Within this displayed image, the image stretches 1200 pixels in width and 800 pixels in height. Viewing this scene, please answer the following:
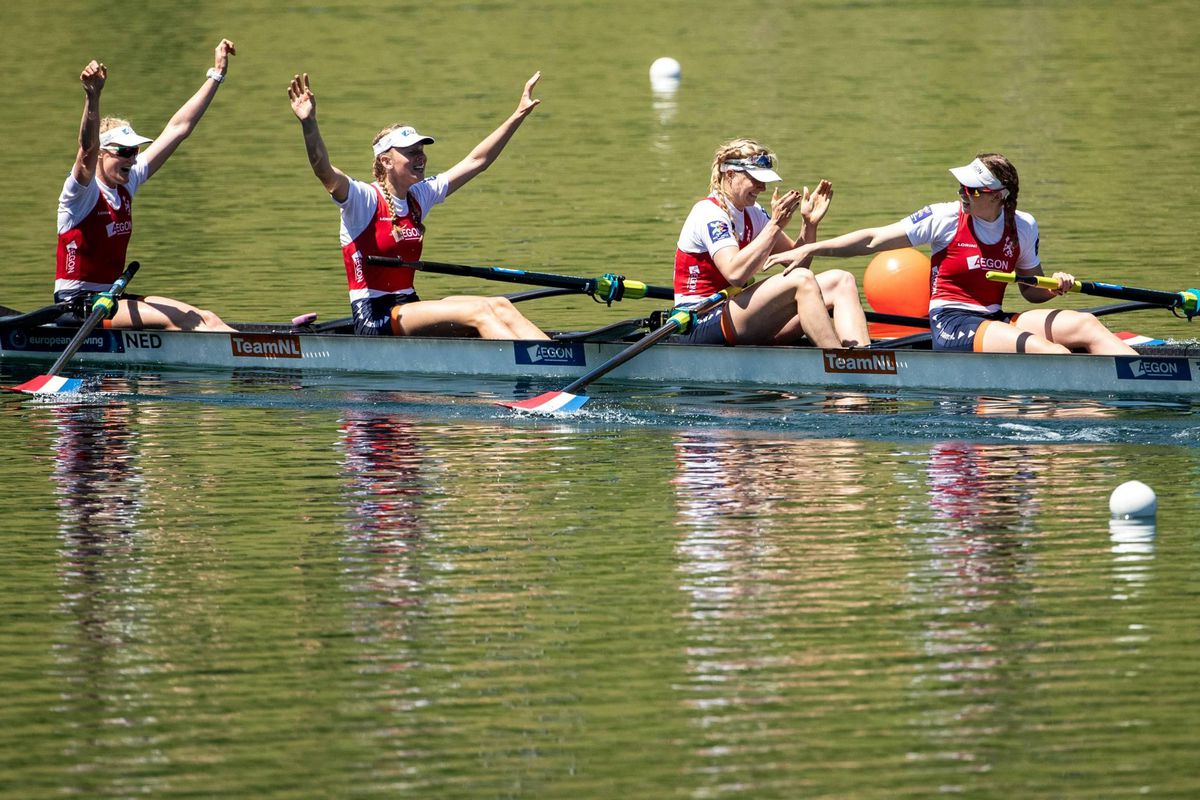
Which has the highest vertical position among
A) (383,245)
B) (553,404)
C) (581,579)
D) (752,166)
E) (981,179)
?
(752,166)

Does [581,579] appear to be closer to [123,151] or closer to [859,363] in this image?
[859,363]

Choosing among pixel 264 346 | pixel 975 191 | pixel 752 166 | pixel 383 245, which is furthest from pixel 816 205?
pixel 264 346

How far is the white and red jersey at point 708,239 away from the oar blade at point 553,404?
0.98 m

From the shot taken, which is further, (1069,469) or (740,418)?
(740,418)

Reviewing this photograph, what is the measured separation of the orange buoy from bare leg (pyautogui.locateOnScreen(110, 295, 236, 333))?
15.6 ft

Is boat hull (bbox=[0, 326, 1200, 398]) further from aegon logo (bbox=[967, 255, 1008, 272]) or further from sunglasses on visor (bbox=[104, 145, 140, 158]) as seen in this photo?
sunglasses on visor (bbox=[104, 145, 140, 158])

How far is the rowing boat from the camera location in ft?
43.4

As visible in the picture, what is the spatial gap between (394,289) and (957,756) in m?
8.15

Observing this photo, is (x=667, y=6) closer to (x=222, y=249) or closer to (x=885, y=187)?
(x=885, y=187)

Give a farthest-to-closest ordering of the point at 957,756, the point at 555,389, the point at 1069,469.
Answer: the point at 555,389 → the point at 1069,469 → the point at 957,756

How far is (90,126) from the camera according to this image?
1434 cm

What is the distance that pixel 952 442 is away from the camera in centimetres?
1250

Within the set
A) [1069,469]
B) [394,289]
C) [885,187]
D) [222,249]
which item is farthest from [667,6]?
[1069,469]

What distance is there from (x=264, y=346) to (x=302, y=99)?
7.18ft
